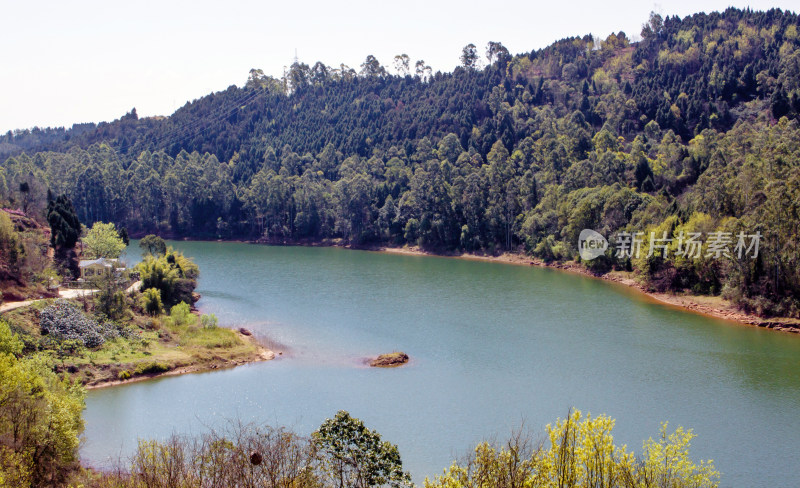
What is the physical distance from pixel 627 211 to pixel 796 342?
2674cm

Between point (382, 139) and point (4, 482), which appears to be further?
point (382, 139)

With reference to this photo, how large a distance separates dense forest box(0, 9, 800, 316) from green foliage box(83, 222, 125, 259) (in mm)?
13554

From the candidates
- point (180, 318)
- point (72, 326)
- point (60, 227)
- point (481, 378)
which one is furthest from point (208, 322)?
point (481, 378)

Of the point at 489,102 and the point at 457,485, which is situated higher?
the point at 489,102

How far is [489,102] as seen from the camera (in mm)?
111875

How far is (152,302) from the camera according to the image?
4297 centimetres

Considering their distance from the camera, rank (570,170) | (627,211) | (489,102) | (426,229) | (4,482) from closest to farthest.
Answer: (4,482) → (627,211) → (570,170) → (426,229) → (489,102)

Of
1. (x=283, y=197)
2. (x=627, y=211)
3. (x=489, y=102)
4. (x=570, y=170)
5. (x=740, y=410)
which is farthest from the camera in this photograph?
(x=489, y=102)

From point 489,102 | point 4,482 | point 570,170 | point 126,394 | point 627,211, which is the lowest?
point 126,394

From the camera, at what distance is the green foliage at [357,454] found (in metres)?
17.1

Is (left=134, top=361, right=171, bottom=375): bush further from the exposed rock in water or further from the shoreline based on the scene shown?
the exposed rock in water

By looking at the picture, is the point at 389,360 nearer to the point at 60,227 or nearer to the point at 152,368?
the point at 152,368

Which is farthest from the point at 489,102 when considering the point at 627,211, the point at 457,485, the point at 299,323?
the point at 457,485

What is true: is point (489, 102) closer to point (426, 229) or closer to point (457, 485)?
point (426, 229)
